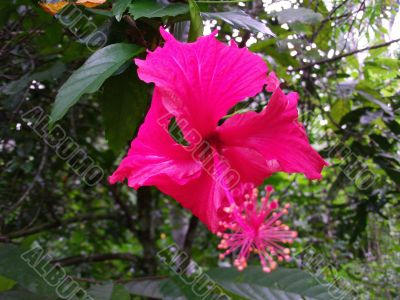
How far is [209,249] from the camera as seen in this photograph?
2381mm

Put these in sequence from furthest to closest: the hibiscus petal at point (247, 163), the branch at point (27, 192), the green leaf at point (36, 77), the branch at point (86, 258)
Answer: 1. the branch at point (86, 258)
2. the branch at point (27, 192)
3. the green leaf at point (36, 77)
4. the hibiscus petal at point (247, 163)

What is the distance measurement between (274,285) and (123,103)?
2.14 ft

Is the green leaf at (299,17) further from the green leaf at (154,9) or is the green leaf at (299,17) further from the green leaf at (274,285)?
the green leaf at (274,285)

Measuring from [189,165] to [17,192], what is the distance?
1.20 meters

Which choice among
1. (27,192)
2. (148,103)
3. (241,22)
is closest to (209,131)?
(241,22)

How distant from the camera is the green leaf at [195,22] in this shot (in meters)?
0.71

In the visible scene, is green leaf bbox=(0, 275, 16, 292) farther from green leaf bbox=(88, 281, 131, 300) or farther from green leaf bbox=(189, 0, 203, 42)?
green leaf bbox=(189, 0, 203, 42)

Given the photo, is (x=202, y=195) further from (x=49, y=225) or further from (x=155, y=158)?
(x=49, y=225)

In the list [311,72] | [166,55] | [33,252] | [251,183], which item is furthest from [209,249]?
[166,55]

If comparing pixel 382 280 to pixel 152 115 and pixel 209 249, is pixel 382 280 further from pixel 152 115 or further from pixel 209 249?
pixel 152 115

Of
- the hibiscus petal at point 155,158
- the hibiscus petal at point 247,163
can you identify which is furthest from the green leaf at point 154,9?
the hibiscus petal at point 247,163

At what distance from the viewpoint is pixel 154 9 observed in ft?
2.39

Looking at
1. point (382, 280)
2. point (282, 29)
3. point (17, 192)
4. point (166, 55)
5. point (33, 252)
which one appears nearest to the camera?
point (166, 55)

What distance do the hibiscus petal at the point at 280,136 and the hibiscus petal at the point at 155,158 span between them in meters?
0.10
